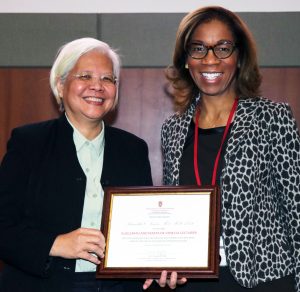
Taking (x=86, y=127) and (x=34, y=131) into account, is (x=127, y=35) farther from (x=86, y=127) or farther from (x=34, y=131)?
(x=34, y=131)

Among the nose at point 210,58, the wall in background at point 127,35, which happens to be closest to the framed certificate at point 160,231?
the nose at point 210,58

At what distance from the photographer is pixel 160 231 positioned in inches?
82.6

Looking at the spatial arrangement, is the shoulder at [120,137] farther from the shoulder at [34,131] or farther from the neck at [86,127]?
the shoulder at [34,131]

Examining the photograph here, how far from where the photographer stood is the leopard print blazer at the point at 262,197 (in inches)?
82.1

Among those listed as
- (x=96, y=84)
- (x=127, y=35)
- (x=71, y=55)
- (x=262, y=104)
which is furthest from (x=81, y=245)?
(x=127, y=35)

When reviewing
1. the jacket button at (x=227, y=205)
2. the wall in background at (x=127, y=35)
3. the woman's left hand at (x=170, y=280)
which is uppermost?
the wall in background at (x=127, y=35)

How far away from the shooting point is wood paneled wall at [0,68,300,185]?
320cm

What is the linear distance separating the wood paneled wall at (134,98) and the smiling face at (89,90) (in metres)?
0.89

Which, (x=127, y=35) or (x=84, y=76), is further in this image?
(x=127, y=35)

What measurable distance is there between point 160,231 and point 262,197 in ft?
1.28

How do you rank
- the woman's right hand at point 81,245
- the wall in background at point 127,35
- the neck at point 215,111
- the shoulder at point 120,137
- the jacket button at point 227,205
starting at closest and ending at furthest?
the woman's right hand at point 81,245 < the jacket button at point 227,205 < the neck at point 215,111 < the shoulder at point 120,137 < the wall in background at point 127,35

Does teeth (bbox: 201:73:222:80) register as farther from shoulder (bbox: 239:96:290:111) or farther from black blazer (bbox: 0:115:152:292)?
black blazer (bbox: 0:115:152:292)

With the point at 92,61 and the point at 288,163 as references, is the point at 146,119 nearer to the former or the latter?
the point at 92,61

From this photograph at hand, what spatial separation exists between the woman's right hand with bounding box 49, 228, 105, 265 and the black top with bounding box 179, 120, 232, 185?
43 centimetres
